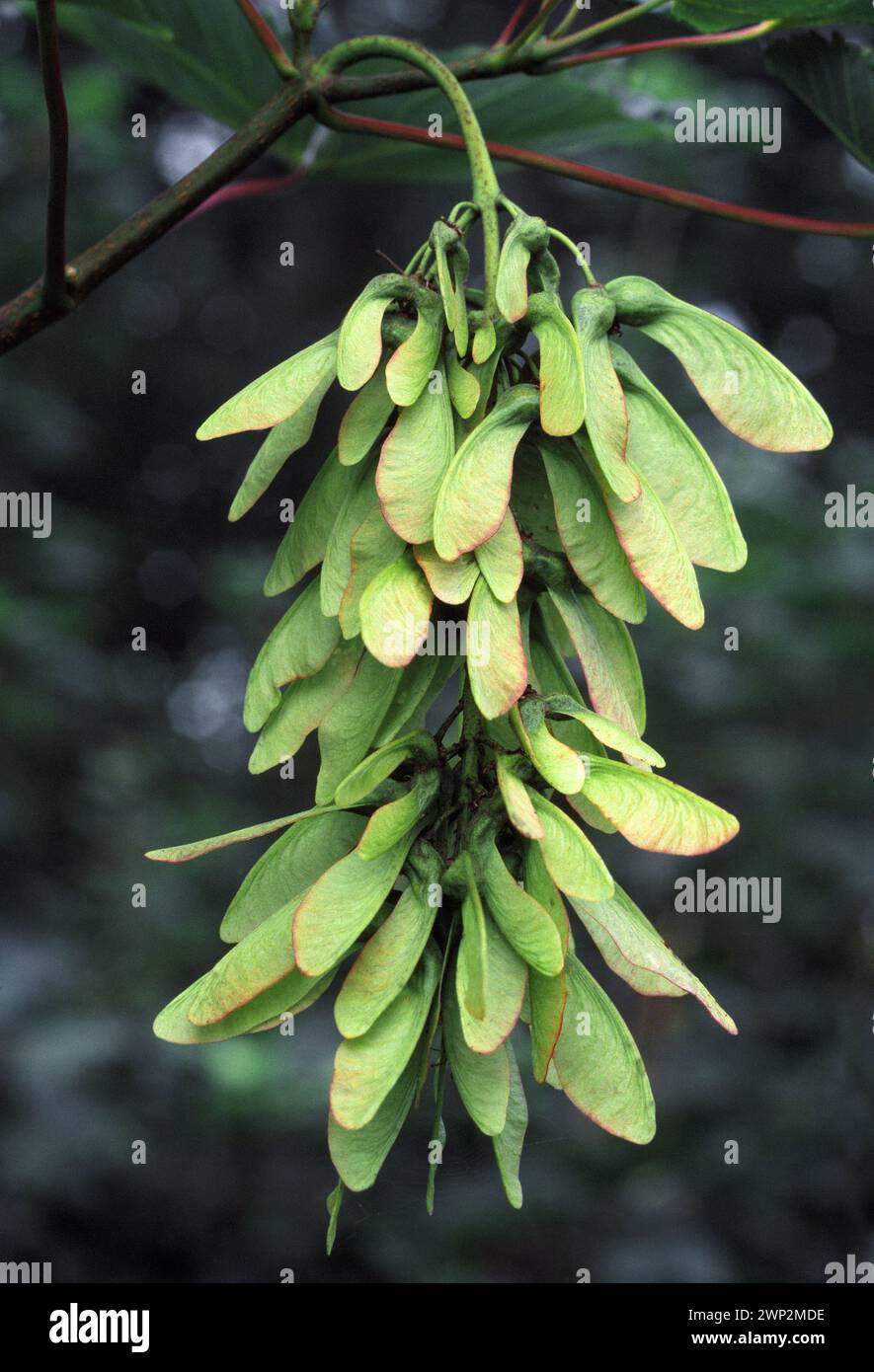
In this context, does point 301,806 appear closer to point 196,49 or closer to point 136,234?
point 196,49

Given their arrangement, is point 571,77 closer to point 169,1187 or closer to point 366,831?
point 366,831

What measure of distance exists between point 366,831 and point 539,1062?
0.45 feet

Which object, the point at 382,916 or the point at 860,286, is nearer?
the point at 382,916

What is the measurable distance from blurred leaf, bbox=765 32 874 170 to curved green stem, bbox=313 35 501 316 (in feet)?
1.69

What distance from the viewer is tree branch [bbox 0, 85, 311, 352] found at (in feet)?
2.84

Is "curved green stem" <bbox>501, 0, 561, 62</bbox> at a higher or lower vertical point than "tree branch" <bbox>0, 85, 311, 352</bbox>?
higher

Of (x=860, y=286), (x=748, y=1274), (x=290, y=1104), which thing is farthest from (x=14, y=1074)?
(x=860, y=286)

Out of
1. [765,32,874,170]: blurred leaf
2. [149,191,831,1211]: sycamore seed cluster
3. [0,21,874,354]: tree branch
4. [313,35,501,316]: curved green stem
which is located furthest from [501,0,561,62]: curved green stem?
[765,32,874,170]: blurred leaf

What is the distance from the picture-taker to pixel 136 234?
34.1 inches

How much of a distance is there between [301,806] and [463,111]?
3.01m

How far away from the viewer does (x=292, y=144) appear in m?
1.42

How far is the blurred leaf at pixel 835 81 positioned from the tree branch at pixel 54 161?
697mm

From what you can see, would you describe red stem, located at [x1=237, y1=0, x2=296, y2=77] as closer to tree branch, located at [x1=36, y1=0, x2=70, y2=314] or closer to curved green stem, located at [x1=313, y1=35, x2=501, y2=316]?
curved green stem, located at [x1=313, y1=35, x2=501, y2=316]
